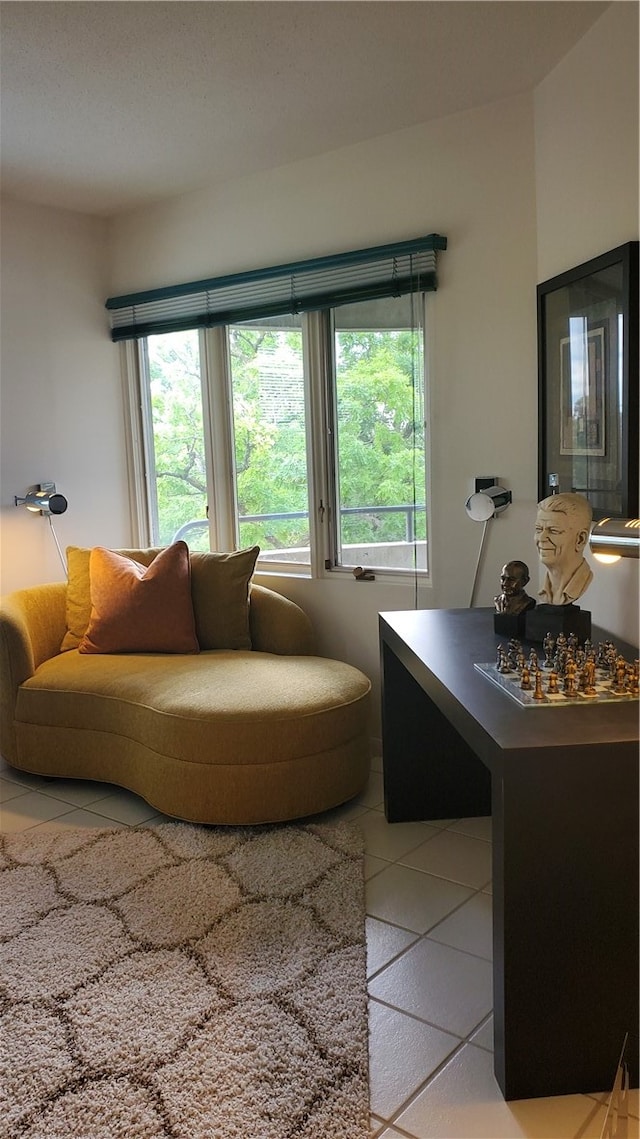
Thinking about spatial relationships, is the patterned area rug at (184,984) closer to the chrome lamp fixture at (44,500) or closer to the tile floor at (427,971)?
the tile floor at (427,971)

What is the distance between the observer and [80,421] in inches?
161

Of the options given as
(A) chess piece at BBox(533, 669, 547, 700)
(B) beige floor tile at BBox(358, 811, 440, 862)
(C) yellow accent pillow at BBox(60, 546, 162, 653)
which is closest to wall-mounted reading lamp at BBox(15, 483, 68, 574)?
(C) yellow accent pillow at BBox(60, 546, 162, 653)

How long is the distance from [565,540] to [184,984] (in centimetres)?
142

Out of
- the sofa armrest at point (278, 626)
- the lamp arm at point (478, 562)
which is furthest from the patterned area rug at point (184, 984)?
the lamp arm at point (478, 562)

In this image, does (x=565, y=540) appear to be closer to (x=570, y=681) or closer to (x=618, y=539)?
(x=570, y=681)

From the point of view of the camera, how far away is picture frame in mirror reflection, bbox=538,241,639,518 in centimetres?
231

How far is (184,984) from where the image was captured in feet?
6.57

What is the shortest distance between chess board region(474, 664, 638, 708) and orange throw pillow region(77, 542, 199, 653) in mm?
1723

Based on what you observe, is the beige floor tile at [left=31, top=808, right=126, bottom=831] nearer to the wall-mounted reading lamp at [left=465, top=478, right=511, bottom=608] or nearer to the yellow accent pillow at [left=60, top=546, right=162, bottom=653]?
the yellow accent pillow at [left=60, top=546, right=162, bottom=653]

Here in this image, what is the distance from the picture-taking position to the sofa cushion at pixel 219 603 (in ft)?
11.5

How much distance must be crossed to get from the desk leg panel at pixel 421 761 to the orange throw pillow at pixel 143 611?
0.99m

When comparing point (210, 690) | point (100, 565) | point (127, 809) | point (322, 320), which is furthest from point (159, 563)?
point (322, 320)

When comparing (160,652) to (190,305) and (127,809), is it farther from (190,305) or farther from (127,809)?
(190,305)

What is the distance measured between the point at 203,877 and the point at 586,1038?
47.1 inches
